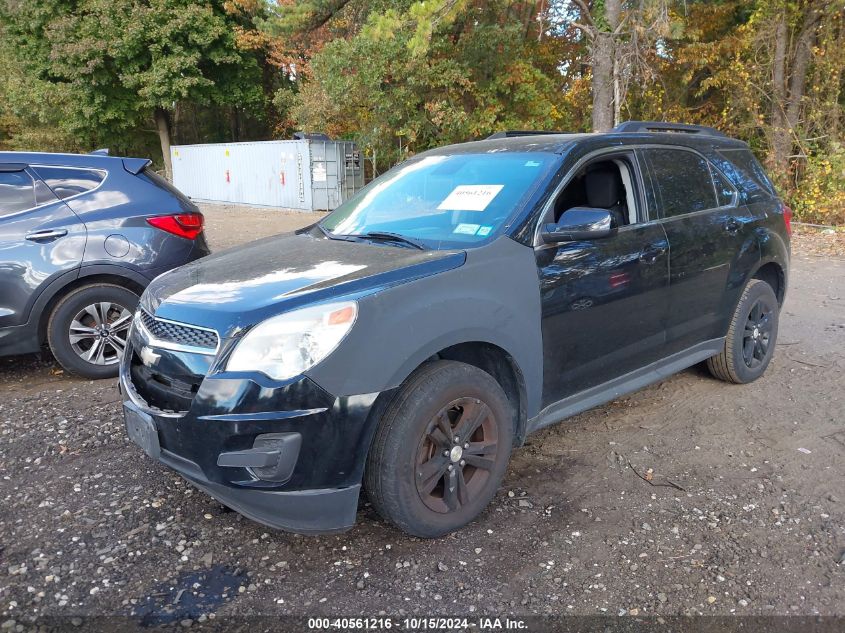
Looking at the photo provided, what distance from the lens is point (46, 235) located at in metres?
4.82

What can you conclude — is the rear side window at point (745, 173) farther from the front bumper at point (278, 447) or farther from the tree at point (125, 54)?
the tree at point (125, 54)

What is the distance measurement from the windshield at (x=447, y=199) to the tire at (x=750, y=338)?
211 centimetres

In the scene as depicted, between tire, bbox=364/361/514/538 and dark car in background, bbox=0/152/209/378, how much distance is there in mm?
3155

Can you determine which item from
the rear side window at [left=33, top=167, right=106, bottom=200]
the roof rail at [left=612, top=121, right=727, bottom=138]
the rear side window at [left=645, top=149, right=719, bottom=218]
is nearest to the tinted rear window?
the rear side window at [left=33, top=167, right=106, bottom=200]

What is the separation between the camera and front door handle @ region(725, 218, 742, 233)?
14.3 ft

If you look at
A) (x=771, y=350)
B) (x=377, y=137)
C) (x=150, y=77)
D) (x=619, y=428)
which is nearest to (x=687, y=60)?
(x=377, y=137)

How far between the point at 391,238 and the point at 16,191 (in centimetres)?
326

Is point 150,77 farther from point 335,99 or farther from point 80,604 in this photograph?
point 80,604

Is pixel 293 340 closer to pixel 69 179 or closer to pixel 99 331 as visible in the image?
pixel 99 331

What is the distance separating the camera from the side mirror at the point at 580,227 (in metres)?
3.25

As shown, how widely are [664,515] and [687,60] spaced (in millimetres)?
16720

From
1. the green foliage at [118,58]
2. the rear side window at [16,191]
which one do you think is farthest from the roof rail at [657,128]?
the green foliage at [118,58]

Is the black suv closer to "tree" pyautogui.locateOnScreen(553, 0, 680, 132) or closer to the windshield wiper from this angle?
the windshield wiper

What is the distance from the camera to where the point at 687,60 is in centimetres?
1695
